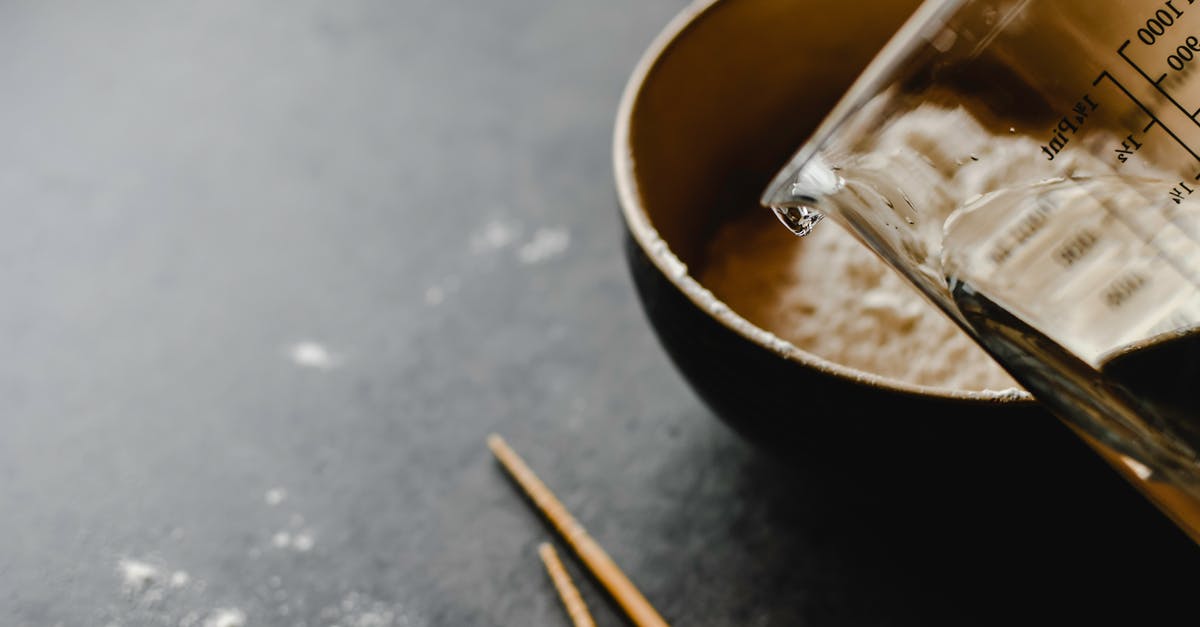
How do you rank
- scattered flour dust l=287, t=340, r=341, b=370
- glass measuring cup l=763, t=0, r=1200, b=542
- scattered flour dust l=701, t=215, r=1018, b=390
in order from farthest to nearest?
scattered flour dust l=287, t=340, r=341, b=370, scattered flour dust l=701, t=215, r=1018, b=390, glass measuring cup l=763, t=0, r=1200, b=542

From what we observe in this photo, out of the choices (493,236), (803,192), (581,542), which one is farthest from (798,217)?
(493,236)

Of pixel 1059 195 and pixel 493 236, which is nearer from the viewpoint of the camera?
pixel 1059 195

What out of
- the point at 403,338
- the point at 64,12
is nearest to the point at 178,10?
the point at 64,12

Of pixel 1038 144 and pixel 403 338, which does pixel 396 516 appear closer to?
pixel 403 338

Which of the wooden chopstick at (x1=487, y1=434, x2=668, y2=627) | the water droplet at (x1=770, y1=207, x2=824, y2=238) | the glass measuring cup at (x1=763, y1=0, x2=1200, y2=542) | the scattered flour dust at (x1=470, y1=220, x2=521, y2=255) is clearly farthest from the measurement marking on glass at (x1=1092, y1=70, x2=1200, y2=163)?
the scattered flour dust at (x1=470, y1=220, x2=521, y2=255)

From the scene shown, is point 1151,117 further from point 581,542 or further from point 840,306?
point 581,542

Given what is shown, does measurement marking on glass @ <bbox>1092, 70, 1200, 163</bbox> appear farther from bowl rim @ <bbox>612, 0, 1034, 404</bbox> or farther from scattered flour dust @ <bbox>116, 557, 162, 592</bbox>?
scattered flour dust @ <bbox>116, 557, 162, 592</bbox>
